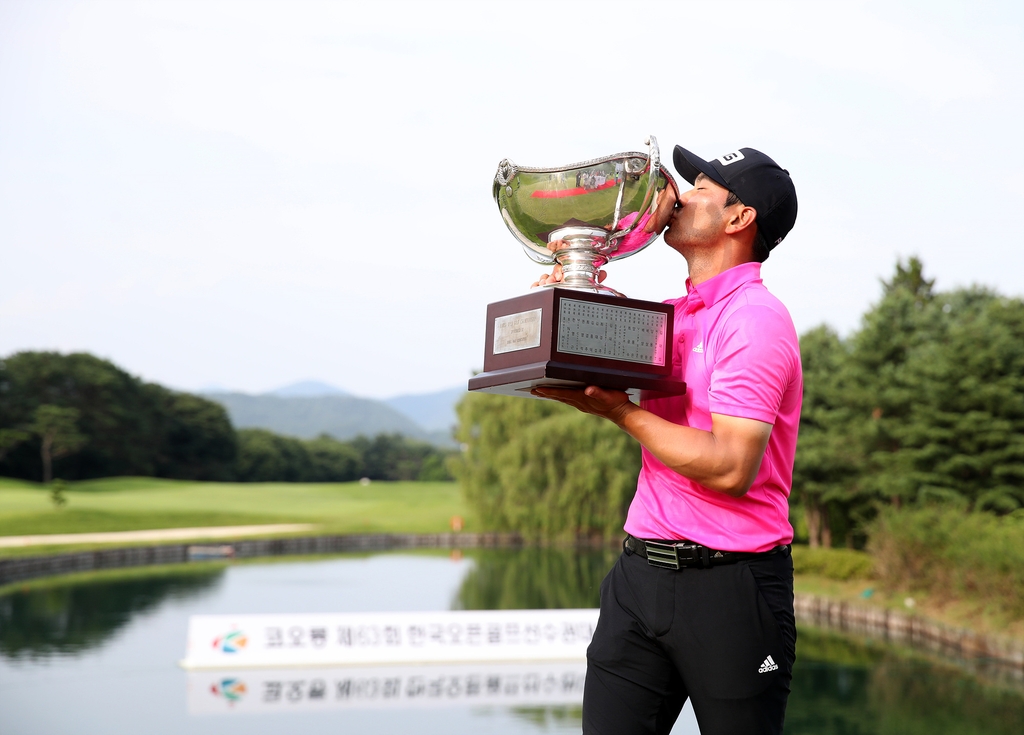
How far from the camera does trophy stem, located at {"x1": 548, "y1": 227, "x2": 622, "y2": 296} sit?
1.80 m

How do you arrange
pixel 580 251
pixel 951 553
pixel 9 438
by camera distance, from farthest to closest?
pixel 9 438 < pixel 951 553 < pixel 580 251

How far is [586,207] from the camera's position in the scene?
1773mm

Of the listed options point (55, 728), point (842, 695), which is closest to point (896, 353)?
point (842, 695)

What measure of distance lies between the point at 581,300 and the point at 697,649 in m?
0.56

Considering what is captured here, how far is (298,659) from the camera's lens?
9.50 metres

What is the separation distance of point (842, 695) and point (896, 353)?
34.8ft

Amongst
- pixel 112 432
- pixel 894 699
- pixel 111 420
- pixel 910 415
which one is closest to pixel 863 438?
pixel 910 415

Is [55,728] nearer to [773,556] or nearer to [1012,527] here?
[773,556]

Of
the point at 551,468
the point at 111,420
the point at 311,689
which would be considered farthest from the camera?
the point at 111,420

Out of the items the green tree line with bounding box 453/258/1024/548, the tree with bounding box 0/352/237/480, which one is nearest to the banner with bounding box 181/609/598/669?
the green tree line with bounding box 453/258/1024/548

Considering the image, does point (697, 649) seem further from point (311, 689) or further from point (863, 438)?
point (863, 438)

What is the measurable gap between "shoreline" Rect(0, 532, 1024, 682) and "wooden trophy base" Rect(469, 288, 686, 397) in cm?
973

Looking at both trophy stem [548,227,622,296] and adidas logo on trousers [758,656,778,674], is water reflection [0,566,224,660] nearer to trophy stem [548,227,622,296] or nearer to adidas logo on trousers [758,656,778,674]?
trophy stem [548,227,622,296]

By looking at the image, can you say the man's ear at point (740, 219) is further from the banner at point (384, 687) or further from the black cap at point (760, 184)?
the banner at point (384, 687)
